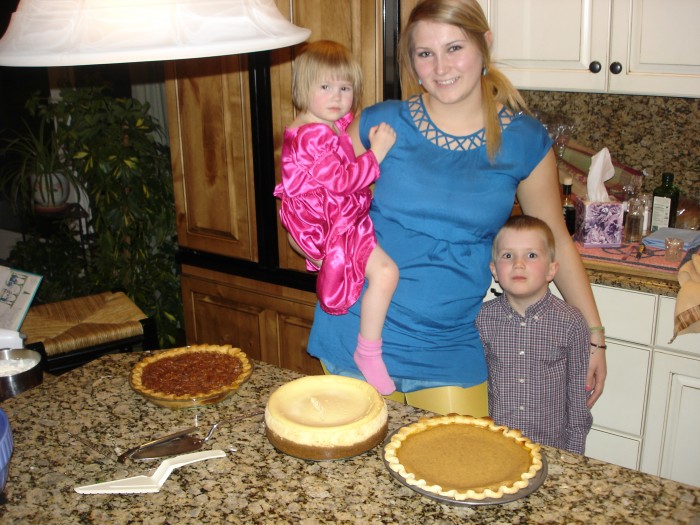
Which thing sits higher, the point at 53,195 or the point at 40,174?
the point at 40,174

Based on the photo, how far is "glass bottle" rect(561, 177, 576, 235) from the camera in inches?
106

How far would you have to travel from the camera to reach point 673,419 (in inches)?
95.7

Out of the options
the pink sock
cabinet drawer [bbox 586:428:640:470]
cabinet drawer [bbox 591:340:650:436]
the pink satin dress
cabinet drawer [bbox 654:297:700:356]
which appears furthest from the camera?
cabinet drawer [bbox 586:428:640:470]

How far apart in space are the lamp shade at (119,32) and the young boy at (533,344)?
1.18 m

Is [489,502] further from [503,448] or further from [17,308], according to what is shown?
[17,308]

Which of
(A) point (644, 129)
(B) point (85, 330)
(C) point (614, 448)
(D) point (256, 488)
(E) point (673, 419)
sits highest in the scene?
(A) point (644, 129)

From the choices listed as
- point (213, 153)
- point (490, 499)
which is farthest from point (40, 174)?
point (490, 499)

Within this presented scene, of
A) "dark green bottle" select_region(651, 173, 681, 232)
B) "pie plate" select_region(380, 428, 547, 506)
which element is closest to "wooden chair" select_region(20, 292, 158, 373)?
"pie plate" select_region(380, 428, 547, 506)

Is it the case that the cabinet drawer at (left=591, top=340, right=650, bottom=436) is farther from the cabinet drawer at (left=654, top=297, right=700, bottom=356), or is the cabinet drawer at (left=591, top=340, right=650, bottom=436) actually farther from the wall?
the wall

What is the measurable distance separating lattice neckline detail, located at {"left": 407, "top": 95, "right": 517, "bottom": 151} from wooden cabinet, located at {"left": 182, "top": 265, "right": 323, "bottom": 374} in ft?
3.71

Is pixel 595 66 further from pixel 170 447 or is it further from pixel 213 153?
pixel 170 447

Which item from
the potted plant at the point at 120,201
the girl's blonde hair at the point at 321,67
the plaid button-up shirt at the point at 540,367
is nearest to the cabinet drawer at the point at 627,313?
the plaid button-up shirt at the point at 540,367

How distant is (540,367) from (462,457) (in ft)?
2.51

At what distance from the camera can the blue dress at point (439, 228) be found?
1875 millimetres
